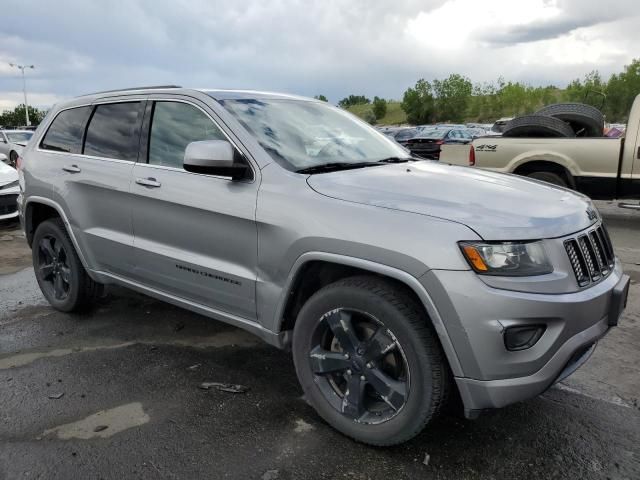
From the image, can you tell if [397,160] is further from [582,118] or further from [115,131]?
[582,118]

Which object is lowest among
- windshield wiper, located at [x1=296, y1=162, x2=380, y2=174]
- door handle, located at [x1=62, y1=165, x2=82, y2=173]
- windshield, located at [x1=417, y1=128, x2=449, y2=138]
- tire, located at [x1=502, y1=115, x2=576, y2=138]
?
door handle, located at [x1=62, y1=165, x2=82, y2=173]

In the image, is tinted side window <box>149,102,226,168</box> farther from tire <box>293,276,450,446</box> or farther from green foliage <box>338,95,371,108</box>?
green foliage <box>338,95,371,108</box>

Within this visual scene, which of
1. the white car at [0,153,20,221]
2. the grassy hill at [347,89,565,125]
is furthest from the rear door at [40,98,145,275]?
the grassy hill at [347,89,565,125]

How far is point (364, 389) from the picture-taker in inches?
109

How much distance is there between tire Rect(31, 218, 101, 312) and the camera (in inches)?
176

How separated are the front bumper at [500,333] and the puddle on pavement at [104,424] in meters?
1.79

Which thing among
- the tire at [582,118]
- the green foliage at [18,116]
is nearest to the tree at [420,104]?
the green foliage at [18,116]

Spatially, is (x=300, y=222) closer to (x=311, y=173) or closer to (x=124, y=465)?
(x=311, y=173)

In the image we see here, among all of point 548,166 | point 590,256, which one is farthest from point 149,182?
point 548,166

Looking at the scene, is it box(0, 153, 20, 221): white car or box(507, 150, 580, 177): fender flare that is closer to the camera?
box(507, 150, 580, 177): fender flare

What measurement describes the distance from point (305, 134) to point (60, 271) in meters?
2.60

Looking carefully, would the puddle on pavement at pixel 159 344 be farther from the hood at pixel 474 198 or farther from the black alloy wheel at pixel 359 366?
the hood at pixel 474 198

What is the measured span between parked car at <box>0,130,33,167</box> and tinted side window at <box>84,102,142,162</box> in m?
15.8

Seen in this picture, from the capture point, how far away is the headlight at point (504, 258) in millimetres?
2332
